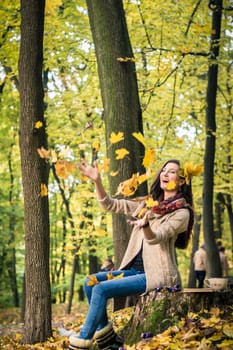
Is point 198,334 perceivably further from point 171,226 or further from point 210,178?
point 210,178

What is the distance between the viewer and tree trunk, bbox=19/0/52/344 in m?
6.98

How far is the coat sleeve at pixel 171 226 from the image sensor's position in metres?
4.54

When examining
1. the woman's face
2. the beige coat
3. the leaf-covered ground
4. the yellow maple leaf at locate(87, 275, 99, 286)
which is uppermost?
the woman's face

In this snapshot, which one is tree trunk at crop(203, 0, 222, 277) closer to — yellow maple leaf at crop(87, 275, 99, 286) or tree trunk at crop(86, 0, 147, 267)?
tree trunk at crop(86, 0, 147, 267)

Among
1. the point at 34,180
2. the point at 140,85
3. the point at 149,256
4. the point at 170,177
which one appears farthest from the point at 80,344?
the point at 140,85

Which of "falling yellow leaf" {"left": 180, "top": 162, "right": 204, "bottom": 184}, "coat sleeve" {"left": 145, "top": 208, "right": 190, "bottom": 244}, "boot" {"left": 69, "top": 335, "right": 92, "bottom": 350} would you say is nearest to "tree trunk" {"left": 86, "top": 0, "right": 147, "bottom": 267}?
"falling yellow leaf" {"left": 180, "top": 162, "right": 204, "bottom": 184}

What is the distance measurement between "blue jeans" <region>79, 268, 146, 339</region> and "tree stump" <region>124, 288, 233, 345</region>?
6.3 inches

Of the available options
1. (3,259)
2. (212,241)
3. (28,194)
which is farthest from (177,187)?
(3,259)

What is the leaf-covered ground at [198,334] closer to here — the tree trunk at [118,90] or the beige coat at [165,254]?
the beige coat at [165,254]

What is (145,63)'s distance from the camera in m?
15.4

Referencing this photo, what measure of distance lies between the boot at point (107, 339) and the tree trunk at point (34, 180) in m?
2.25

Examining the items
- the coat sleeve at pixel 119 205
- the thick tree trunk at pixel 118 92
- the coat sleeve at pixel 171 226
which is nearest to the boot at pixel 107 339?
the coat sleeve at pixel 171 226

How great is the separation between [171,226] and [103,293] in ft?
2.89

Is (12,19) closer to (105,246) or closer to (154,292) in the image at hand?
(154,292)
